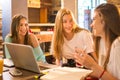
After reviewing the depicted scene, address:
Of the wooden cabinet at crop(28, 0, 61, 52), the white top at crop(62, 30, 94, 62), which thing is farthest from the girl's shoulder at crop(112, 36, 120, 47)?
the wooden cabinet at crop(28, 0, 61, 52)

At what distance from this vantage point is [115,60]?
1.26 m

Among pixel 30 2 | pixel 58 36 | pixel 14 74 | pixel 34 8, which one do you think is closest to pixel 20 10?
pixel 30 2

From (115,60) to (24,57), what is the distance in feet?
2.12

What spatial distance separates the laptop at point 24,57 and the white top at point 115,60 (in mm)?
495

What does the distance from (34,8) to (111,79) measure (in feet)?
9.88

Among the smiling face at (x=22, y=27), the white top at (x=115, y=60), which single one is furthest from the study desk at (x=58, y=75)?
the smiling face at (x=22, y=27)

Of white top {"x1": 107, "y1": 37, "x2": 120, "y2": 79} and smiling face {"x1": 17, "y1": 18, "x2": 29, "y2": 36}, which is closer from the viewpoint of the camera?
white top {"x1": 107, "y1": 37, "x2": 120, "y2": 79}

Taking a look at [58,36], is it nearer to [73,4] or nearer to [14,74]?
[14,74]

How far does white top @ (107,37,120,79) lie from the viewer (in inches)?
49.1

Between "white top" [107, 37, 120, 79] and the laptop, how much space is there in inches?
19.5

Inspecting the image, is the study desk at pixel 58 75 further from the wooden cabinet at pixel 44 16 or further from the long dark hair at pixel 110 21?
the wooden cabinet at pixel 44 16

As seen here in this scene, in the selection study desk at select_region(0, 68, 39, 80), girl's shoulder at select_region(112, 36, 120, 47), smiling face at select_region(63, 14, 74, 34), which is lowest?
study desk at select_region(0, 68, 39, 80)

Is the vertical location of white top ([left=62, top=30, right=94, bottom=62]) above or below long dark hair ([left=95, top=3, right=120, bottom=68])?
below

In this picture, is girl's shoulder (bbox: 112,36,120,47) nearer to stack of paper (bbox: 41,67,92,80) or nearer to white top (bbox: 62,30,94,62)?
stack of paper (bbox: 41,67,92,80)
